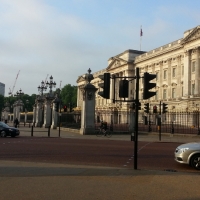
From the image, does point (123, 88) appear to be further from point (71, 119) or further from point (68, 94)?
point (68, 94)

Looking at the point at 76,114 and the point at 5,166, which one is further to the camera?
the point at 76,114

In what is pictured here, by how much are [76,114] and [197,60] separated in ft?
129

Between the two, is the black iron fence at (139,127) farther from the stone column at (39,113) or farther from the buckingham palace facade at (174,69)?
the buckingham palace facade at (174,69)

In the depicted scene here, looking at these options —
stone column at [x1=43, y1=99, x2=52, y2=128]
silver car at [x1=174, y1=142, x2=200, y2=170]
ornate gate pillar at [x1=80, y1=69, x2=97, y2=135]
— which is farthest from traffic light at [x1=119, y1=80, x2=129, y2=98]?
stone column at [x1=43, y1=99, x2=52, y2=128]

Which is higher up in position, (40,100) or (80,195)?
(40,100)

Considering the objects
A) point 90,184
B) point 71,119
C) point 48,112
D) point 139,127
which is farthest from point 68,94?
point 90,184

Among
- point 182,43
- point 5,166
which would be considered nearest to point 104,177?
point 5,166

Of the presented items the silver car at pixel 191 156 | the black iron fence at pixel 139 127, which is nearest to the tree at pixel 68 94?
the black iron fence at pixel 139 127

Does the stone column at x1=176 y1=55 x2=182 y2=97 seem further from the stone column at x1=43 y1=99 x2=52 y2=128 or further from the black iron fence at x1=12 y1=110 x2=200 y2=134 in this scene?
the stone column at x1=43 y1=99 x2=52 y2=128

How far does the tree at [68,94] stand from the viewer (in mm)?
145125

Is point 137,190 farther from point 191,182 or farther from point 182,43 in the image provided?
point 182,43

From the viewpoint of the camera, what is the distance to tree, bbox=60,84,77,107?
145 meters

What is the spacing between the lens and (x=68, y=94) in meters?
148

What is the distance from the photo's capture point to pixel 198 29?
64.8 m
